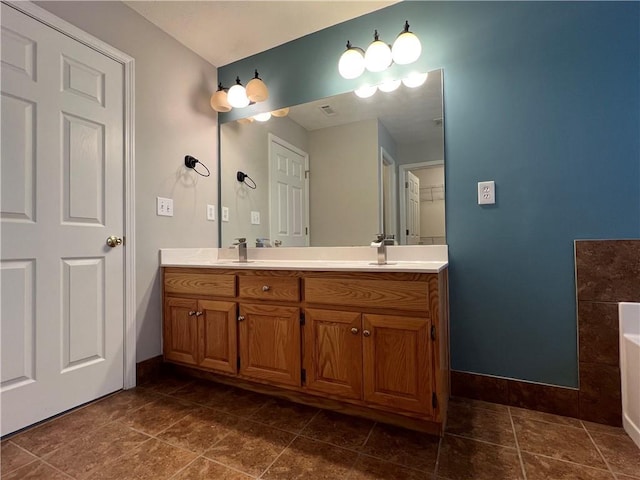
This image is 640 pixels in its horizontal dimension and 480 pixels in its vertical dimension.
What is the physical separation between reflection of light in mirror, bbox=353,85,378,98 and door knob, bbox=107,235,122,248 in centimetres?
170

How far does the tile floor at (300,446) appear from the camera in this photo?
1.10 meters

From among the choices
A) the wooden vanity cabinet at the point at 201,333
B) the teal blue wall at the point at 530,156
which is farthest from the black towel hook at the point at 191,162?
the teal blue wall at the point at 530,156

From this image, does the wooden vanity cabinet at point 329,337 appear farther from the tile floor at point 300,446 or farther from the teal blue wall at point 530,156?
the teal blue wall at point 530,156

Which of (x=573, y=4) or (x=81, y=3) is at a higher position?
(x=81, y=3)

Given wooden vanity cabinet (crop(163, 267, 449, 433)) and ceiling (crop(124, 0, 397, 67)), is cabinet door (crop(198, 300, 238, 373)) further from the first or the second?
ceiling (crop(124, 0, 397, 67))

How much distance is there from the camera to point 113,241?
5.65ft

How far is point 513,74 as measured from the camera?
1553 mm

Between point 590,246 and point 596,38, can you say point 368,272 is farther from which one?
point 596,38

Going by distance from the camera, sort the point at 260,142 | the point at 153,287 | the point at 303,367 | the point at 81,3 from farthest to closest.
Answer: the point at 260,142
the point at 153,287
the point at 81,3
the point at 303,367

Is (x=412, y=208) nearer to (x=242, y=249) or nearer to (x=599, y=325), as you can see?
(x=599, y=325)

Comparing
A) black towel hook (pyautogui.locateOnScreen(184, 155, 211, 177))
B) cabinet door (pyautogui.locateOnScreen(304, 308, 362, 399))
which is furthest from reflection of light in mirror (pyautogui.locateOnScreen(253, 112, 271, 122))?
cabinet door (pyautogui.locateOnScreen(304, 308, 362, 399))

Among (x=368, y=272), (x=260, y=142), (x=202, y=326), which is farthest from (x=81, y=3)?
(x=368, y=272)

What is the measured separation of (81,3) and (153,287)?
1622 mm

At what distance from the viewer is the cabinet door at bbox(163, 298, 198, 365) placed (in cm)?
185
